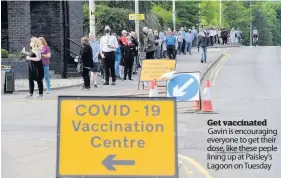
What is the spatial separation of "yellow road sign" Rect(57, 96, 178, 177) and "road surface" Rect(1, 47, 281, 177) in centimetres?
170

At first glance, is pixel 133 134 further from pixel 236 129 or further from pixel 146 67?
pixel 146 67

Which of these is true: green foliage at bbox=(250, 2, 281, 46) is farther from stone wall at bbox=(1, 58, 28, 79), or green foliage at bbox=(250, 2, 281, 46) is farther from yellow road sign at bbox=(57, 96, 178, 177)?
yellow road sign at bbox=(57, 96, 178, 177)

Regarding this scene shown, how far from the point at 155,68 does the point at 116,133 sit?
12.2 metres

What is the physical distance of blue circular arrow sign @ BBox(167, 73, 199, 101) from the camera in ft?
48.8

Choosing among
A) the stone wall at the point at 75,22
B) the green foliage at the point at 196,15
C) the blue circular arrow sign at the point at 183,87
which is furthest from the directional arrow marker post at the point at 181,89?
the green foliage at the point at 196,15

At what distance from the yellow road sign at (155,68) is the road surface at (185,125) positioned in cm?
150

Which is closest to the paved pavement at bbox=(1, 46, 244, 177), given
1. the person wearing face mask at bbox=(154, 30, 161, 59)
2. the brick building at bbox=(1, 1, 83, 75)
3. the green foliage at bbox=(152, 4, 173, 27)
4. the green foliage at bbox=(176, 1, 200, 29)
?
the brick building at bbox=(1, 1, 83, 75)

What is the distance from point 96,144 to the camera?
7.27 metres

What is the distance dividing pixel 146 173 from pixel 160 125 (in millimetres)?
514

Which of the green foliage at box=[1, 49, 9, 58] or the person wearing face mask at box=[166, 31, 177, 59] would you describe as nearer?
the green foliage at box=[1, 49, 9, 58]

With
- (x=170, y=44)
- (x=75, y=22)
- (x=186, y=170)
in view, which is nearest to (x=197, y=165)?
(x=186, y=170)

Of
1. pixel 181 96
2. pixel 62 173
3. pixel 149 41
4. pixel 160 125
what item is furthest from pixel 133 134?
pixel 149 41

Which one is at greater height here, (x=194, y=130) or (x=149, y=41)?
(x=149, y=41)

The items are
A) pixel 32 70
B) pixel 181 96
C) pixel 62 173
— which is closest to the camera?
pixel 62 173
